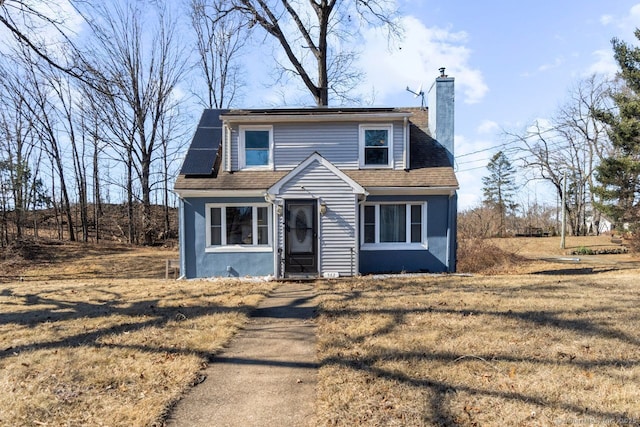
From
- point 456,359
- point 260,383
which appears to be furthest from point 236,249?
point 456,359

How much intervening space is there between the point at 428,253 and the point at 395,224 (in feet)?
4.49

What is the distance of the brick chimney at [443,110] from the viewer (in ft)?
39.0

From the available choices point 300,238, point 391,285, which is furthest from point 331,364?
point 300,238

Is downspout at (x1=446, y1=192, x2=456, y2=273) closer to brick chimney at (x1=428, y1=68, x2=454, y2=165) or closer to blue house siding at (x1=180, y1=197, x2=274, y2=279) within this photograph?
brick chimney at (x1=428, y1=68, x2=454, y2=165)

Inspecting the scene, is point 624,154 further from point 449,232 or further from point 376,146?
point 376,146

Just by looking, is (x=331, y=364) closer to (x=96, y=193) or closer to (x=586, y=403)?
(x=586, y=403)

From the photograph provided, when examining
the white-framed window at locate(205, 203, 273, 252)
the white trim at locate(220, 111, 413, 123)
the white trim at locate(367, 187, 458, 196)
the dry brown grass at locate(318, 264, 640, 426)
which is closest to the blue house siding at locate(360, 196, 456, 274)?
the white trim at locate(367, 187, 458, 196)

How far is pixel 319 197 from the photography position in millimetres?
10227

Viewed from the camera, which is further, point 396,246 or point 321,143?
point 321,143

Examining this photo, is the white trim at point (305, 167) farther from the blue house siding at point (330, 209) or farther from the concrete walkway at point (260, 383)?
the concrete walkway at point (260, 383)

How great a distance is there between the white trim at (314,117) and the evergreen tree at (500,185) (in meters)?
39.2

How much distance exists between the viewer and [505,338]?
15.5ft

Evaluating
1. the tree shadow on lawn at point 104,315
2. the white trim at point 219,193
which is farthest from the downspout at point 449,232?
the tree shadow on lawn at point 104,315

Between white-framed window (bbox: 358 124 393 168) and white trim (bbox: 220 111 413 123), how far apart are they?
33 centimetres
